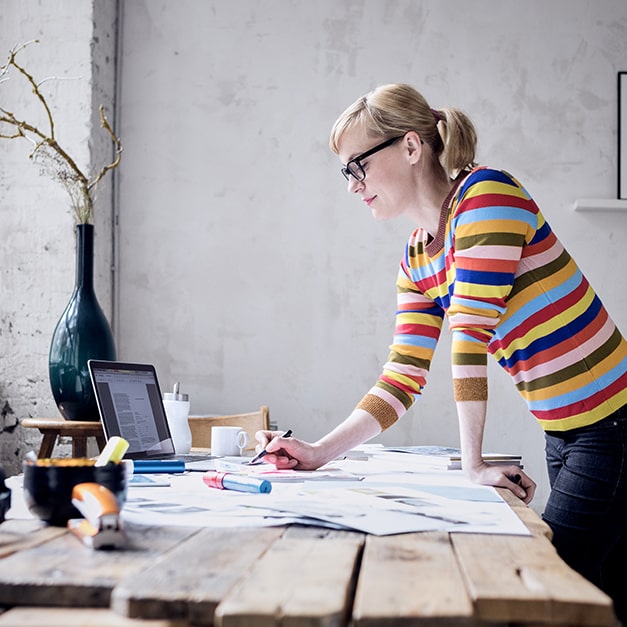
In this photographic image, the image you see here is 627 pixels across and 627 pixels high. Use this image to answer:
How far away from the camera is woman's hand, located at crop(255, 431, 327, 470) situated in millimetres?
1603

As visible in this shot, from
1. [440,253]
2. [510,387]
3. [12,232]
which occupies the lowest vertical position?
[510,387]

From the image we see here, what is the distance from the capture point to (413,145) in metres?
1.72

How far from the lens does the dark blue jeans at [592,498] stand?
1.40 m

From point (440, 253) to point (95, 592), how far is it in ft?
3.74

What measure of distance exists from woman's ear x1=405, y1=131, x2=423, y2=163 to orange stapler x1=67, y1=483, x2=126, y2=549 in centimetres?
104

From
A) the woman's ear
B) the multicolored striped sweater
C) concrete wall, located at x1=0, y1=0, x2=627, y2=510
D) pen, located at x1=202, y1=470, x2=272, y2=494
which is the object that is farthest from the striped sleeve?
concrete wall, located at x1=0, y1=0, x2=627, y2=510

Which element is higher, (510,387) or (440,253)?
(440,253)

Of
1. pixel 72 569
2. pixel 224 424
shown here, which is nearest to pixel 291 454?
pixel 72 569

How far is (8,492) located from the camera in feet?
3.38

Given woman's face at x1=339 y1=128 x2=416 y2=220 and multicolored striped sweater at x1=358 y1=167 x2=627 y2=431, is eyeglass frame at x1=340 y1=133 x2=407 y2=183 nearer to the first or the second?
woman's face at x1=339 y1=128 x2=416 y2=220

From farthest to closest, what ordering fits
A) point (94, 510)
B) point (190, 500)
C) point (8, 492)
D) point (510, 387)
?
1. point (510, 387)
2. point (190, 500)
3. point (8, 492)
4. point (94, 510)

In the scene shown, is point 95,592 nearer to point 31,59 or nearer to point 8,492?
point 8,492

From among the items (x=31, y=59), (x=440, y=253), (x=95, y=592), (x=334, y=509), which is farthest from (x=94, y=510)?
(x=31, y=59)

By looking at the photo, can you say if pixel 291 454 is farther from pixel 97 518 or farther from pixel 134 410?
pixel 97 518
